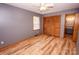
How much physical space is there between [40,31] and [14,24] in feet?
10.6

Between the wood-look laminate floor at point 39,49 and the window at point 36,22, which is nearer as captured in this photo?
the wood-look laminate floor at point 39,49

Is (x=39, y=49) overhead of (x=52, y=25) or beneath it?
beneath

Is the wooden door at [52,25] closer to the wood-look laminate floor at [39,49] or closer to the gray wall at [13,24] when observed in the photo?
the gray wall at [13,24]

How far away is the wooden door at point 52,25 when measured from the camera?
19.6 feet

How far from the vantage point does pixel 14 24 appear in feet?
12.6

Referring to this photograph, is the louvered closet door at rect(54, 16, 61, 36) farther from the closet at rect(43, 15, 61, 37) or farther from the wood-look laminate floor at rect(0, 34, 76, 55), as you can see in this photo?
the wood-look laminate floor at rect(0, 34, 76, 55)

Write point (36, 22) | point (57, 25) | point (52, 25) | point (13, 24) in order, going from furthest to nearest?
point (52, 25), point (36, 22), point (57, 25), point (13, 24)

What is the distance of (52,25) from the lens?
6.41 m

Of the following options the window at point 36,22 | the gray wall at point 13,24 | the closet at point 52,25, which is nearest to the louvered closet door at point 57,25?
the closet at point 52,25

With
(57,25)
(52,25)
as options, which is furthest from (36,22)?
(57,25)

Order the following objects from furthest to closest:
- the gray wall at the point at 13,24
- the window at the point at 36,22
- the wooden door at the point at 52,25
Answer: the wooden door at the point at 52,25
the window at the point at 36,22
the gray wall at the point at 13,24

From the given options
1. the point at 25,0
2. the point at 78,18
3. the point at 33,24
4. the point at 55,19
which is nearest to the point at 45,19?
the point at 55,19

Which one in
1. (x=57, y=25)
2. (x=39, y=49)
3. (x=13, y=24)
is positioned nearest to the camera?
(x=39, y=49)

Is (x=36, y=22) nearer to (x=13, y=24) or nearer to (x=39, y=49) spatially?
(x=13, y=24)
